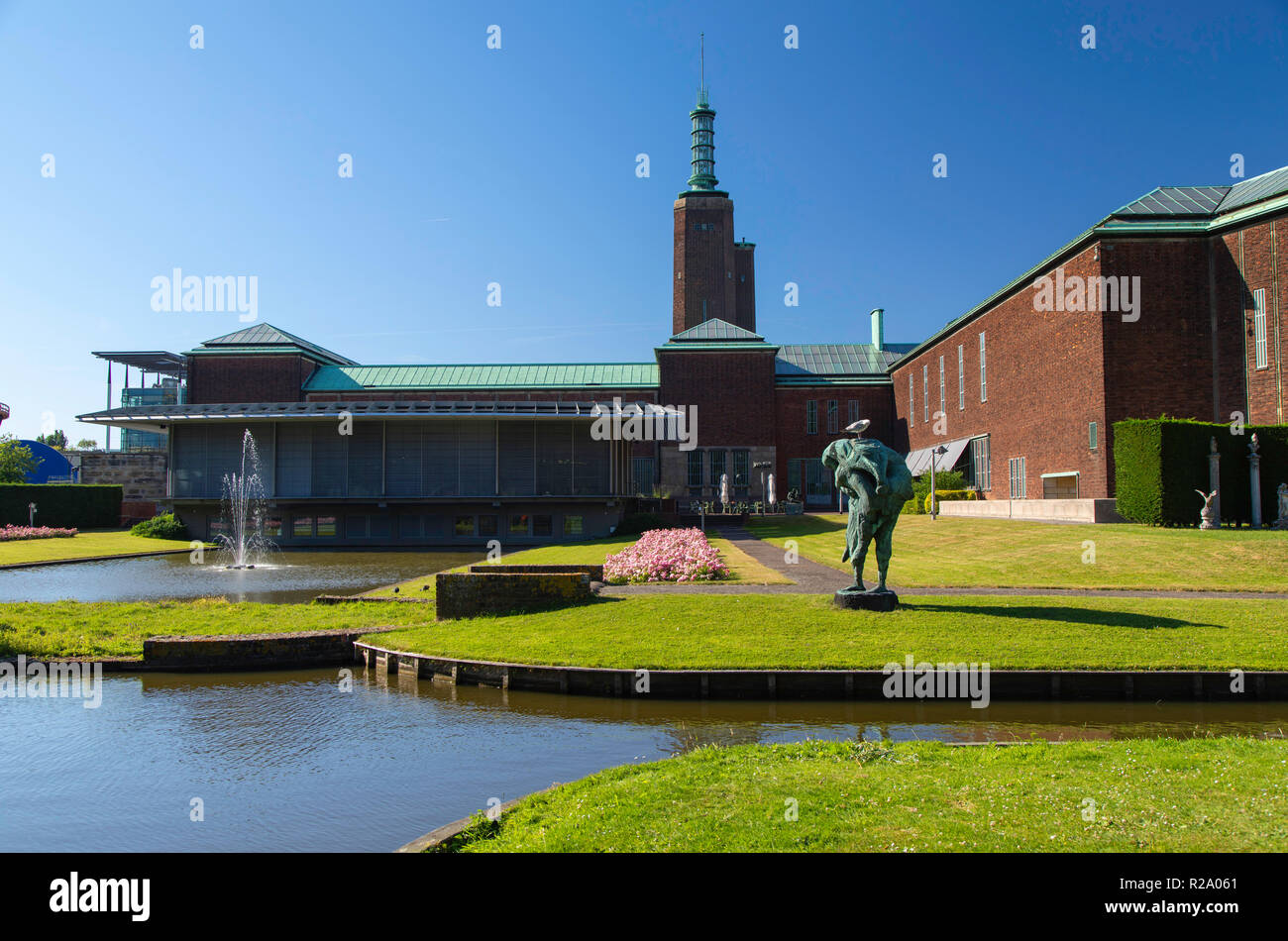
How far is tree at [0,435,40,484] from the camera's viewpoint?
55.3 metres

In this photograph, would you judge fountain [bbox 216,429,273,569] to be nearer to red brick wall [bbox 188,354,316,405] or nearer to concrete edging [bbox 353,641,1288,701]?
red brick wall [bbox 188,354,316,405]

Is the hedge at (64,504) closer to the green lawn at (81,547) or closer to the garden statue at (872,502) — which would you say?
the green lawn at (81,547)

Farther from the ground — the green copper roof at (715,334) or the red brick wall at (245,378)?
the green copper roof at (715,334)

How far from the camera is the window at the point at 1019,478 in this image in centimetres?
3809

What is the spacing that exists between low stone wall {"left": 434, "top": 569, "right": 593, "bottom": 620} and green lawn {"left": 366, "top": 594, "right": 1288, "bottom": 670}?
446 mm

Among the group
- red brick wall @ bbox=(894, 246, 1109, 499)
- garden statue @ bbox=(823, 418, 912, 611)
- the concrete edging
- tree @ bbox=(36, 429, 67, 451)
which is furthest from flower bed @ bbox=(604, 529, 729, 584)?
tree @ bbox=(36, 429, 67, 451)

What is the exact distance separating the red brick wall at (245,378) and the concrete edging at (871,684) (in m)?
49.6

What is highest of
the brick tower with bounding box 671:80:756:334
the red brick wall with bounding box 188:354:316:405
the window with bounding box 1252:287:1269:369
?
the brick tower with bounding box 671:80:756:334

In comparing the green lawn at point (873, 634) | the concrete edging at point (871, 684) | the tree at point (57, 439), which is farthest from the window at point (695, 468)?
the tree at point (57, 439)

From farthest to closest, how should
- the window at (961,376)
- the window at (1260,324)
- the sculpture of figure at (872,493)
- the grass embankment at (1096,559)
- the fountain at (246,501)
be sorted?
the window at (961,376) → the fountain at (246,501) → the window at (1260,324) → the grass embankment at (1096,559) → the sculpture of figure at (872,493)

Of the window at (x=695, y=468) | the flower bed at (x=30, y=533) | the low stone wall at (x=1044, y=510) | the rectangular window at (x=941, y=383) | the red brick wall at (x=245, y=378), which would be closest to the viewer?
the low stone wall at (x=1044, y=510)

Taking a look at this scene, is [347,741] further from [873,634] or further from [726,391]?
[726,391]

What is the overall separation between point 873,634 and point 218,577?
2149 cm
